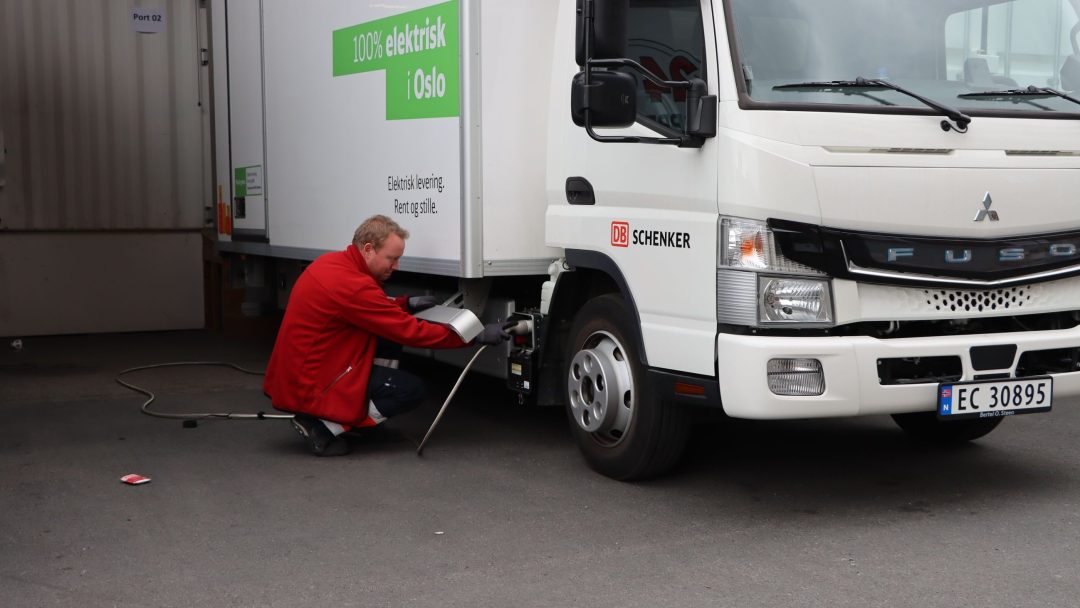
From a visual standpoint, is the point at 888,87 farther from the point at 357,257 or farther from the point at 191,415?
the point at 191,415

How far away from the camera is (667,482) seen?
5.77 m

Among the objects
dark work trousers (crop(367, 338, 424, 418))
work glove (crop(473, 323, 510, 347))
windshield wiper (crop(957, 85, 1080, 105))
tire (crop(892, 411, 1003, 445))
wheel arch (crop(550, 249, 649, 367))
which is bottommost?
tire (crop(892, 411, 1003, 445))

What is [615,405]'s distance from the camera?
5.64 metres

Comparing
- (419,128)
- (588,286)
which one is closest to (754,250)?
(588,286)

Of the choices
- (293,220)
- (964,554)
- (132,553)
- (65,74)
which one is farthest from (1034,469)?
(65,74)

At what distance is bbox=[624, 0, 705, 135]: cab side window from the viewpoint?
→ 5172 mm

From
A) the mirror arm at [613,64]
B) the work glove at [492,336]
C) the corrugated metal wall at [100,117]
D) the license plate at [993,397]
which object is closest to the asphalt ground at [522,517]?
the license plate at [993,397]

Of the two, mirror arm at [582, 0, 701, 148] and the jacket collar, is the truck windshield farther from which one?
the jacket collar

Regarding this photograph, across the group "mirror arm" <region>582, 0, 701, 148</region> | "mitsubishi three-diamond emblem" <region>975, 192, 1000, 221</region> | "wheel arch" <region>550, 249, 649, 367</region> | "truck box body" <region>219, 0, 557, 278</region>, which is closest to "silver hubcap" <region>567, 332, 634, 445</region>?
"wheel arch" <region>550, 249, 649, 367</region>

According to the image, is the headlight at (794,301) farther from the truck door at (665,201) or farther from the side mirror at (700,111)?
the side mirror at (700,111)

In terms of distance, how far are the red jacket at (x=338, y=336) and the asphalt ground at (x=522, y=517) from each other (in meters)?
0.33

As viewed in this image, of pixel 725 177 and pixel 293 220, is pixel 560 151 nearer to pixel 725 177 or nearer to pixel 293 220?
pixel 725 177

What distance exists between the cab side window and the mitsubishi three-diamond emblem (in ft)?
4.12

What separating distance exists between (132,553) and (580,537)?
175 cm
